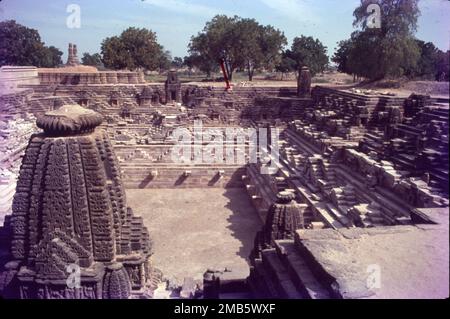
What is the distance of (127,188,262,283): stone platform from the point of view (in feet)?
35.2

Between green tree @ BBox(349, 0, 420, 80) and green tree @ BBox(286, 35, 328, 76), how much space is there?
21.0 m

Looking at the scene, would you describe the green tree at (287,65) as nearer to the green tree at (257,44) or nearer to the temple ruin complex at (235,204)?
the green tree at (257,44)

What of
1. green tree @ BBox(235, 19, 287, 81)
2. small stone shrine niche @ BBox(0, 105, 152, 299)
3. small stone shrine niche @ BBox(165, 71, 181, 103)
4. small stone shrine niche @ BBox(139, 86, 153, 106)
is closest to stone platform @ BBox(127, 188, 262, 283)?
small stone shrine niche @ BBox(0, 105, 152, 299)

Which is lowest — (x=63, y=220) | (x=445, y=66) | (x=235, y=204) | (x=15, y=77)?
(x=235, y=204)

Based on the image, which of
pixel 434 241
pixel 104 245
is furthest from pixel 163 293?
pixel 434 241

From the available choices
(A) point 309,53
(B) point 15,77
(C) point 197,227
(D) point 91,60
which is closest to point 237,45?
(A) point 309,53

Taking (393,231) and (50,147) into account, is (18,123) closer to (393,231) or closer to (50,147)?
(50,147)

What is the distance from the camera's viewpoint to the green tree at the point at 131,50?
138 feet

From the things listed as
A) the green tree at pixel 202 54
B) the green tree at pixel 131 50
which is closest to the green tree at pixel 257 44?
the green tree at pixel 202 54

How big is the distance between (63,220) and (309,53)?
4647 centimetres

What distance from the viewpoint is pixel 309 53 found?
48969 millimetres

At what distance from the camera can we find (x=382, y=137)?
49.2ft

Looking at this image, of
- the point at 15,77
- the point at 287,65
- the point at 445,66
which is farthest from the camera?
the point at 287,65

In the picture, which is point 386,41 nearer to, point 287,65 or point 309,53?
point 287,65
